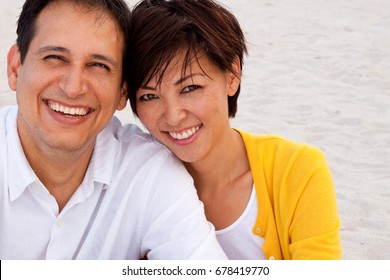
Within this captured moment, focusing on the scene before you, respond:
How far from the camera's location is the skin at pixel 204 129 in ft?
8.60

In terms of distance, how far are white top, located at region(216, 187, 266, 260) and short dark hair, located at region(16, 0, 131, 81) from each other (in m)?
0.80

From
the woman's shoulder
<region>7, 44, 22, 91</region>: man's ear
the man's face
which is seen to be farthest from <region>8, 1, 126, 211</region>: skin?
the woman's shoulder

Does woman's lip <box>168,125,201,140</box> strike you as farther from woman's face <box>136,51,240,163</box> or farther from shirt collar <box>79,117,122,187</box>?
shirt collar <box>79,117,122,187</box>

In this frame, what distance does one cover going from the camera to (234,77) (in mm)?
2900

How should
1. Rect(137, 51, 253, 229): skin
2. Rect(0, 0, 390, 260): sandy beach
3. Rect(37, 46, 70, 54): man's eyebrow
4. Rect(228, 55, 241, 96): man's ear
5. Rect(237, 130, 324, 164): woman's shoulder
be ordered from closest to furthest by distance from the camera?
Rect(37, 46, 70, 54): man's eyebrow < Rect(137, 51, 253, 229): skin < Rect(237, 130, 324, 164): woman's shoulder < Rect(228, 55, 241, 96): man's ear < Rect(0, 0, 390, 260): sandy beach

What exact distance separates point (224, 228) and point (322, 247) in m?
0.47

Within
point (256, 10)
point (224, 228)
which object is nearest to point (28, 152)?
point (224, 228)

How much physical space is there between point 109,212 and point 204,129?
0.54m

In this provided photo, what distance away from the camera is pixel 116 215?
2.69m

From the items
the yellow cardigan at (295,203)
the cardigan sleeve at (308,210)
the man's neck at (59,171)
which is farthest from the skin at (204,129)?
the man's neck at (59,171)

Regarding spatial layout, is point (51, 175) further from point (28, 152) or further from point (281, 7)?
point (281, 7)

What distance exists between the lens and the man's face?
2.53 metres

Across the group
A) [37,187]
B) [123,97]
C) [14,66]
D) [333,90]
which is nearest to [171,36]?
[123,97]

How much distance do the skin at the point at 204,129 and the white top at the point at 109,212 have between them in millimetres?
144
